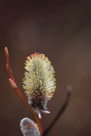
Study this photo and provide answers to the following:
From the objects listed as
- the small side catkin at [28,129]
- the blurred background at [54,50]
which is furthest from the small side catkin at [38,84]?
the blurred background at [54,50]

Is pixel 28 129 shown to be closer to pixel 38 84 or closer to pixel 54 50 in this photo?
pixel 38 84

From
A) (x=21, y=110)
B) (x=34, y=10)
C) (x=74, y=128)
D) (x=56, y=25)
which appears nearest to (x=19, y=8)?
(x=34, y=10)

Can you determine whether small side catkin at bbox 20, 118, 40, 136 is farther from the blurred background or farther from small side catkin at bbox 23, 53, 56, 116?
the blurred background

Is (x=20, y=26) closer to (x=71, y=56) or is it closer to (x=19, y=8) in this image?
(x=19, y=8)

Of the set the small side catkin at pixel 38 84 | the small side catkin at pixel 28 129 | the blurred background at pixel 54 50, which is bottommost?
the small side catkin at pixel 28 129

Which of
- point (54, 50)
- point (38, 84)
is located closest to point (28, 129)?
point (38, 84)

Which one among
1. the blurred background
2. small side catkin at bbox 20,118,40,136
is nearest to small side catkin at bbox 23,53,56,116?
small side catkin at bbox 20,118,40,136

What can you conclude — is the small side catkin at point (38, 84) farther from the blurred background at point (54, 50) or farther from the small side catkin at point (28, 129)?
the blurred background at point (54, 50)

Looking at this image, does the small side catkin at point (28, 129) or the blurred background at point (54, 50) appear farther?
the blurred background at point (54, 50)
